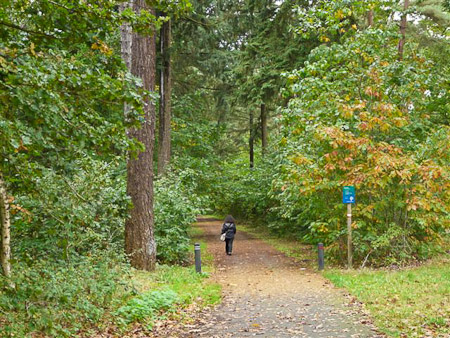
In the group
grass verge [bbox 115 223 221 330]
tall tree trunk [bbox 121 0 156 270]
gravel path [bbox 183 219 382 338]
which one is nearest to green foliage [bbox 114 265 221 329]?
grass verge [bbox 115 223 221 330]

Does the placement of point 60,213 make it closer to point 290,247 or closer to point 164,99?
point 164,99

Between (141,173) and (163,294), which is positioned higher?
(141,173)

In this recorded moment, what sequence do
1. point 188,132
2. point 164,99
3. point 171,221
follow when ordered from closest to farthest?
point 171,221 → point 164,99 → point 188,132

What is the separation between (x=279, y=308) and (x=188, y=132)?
58.6 feet

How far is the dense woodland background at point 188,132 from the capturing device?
17.8ft

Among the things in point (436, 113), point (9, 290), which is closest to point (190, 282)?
point (9, 290)

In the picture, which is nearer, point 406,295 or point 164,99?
point 406,295

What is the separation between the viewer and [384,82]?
1373 cm

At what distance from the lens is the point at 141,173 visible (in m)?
11.3

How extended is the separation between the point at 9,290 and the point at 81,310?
75.6 inches

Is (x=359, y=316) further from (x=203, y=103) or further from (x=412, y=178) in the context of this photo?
(x=203, y=103)

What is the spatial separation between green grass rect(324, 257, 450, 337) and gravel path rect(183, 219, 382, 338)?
0.29 metres

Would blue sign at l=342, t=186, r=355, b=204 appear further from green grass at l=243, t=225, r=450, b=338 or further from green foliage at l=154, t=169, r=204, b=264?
green foliage at l=154, t=169, r=204, b=264

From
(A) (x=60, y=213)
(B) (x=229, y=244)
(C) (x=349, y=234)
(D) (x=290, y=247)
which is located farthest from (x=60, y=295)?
(D) (x=290, y=247)
